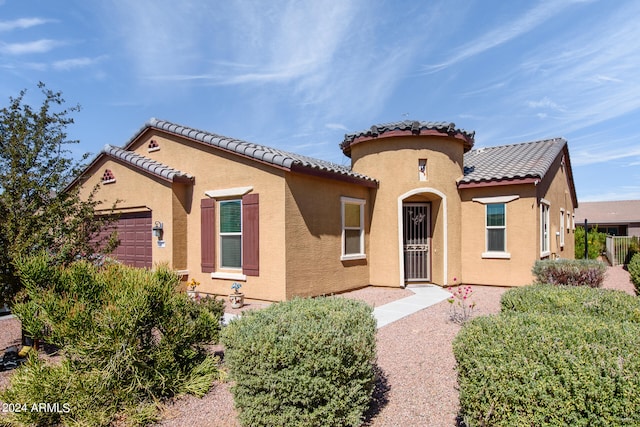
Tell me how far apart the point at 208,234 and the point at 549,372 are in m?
8.99

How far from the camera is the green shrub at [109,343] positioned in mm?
3646

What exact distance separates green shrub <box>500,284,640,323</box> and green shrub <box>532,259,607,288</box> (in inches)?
144

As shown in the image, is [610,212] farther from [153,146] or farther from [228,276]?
[153,146]

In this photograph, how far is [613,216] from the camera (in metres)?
34.3

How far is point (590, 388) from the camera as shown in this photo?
7.85ft

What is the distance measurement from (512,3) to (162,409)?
10.7 metres

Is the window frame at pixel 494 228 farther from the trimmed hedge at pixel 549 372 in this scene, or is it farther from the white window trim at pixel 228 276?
the trimmed hedge at pixel 549 372

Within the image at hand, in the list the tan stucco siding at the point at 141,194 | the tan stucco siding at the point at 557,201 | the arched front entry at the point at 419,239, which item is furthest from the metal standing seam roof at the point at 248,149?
the tan stucco siding at the point at 557,201

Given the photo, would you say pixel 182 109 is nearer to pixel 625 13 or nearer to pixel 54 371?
pixel 54 371

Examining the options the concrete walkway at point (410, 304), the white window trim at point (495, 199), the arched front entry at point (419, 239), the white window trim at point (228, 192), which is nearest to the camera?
the concrete walkway at point (410, 304)

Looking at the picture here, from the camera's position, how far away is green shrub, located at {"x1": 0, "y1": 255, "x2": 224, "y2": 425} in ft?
12.0

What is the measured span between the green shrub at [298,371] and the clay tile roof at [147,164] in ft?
26.0

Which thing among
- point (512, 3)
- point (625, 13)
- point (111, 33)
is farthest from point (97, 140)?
point (625, 13)

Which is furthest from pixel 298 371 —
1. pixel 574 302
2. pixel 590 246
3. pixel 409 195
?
pixel 590 246
